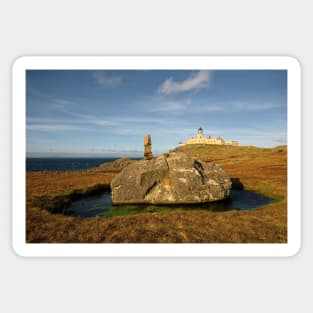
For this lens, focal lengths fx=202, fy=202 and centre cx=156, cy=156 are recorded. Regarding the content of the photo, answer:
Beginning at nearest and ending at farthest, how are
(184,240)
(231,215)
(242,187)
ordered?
(184,240)
(231,215)
(242,187)

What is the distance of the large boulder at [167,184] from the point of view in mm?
9547

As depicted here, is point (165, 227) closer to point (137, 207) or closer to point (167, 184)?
point (137, 207)

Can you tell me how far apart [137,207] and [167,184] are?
1.80 metres

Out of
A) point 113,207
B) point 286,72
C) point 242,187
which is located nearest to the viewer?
point 286,72

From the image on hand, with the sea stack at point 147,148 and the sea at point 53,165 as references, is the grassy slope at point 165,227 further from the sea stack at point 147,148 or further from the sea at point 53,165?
the sea stack at point 147,148

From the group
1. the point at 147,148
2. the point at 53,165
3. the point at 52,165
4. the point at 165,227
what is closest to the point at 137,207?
the point at 165,227

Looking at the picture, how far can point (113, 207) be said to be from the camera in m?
9.41

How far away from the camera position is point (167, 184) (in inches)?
386

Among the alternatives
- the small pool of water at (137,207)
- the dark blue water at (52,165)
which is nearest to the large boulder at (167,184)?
the small pool of water at (137,207)

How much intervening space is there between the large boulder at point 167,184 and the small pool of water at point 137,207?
371 millimetres
